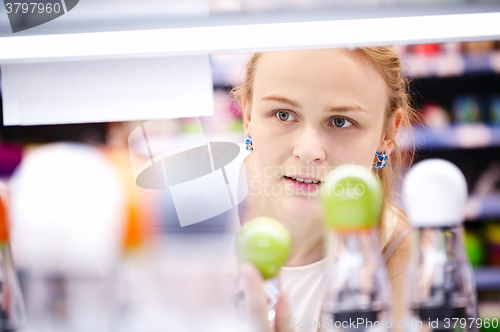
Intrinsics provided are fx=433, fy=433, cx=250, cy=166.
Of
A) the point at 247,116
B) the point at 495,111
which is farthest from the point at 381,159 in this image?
the point at 495,111

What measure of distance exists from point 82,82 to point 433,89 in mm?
2500

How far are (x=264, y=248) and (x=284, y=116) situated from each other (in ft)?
0.91

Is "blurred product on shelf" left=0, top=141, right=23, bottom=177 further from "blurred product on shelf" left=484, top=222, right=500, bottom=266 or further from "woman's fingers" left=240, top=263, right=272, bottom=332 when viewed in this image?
"blurred product on shelf" left=484, top=222, right=500, bottom=266

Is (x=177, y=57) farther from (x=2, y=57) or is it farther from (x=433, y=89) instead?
(x=433, y=89)

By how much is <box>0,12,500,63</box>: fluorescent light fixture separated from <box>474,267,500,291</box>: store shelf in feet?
7.78

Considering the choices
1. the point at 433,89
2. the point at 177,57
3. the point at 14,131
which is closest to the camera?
the point at 177,57

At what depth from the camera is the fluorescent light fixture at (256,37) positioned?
593 millimetres

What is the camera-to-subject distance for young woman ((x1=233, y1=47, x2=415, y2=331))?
734mm

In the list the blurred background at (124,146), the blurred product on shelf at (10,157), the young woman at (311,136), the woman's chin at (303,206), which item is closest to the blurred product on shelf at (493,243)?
the blurred background at (124,146)

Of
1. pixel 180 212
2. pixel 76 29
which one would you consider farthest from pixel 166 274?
pixel 76 29

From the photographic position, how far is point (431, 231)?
581 millimetres

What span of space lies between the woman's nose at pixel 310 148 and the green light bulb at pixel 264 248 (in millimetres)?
172

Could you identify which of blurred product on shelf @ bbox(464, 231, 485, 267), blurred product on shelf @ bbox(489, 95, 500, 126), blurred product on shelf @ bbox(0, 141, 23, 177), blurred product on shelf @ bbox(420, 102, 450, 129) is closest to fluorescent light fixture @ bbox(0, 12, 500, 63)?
blurred product on shelf @ bbox(0, 141, 23, 177)

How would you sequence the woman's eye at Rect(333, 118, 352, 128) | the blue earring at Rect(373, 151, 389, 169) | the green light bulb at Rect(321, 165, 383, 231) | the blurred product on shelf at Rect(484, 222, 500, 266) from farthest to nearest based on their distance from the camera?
the blurred product on shelf at Rect(484, 222, 500, 266) → the blue earring at Rect(373, 151, 389, 169) → the woman's eye at Rect(333, 118, 352, 128) → the green light bulb at Rect(321, 165, 383, 231)
